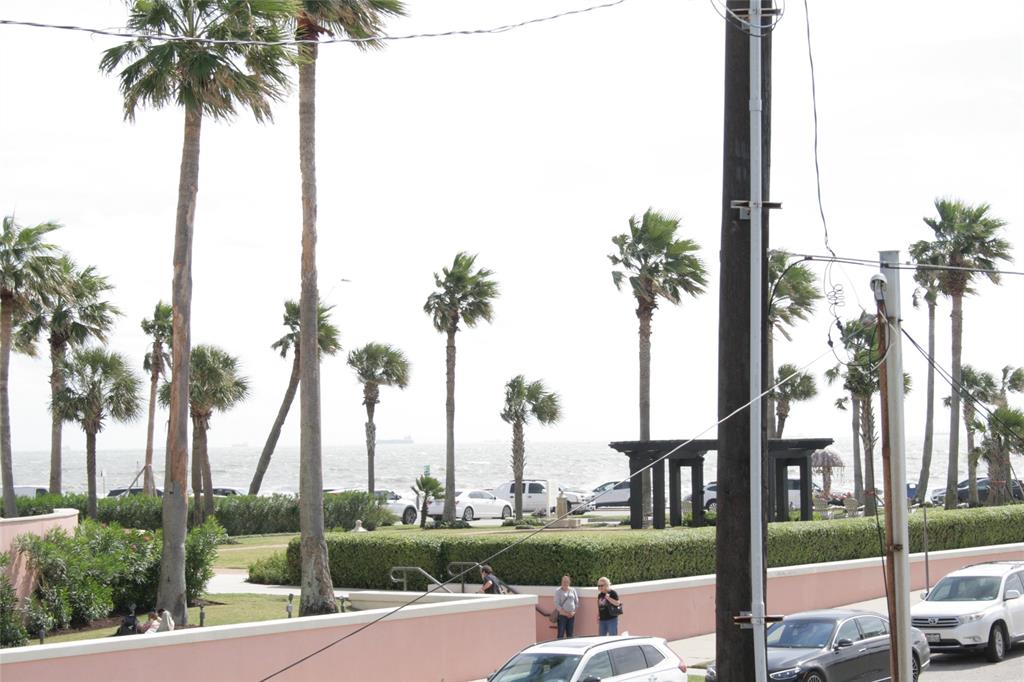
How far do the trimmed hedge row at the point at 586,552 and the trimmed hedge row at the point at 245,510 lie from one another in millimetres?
14115

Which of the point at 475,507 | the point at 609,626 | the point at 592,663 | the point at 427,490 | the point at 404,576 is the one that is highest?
the point at 427,490

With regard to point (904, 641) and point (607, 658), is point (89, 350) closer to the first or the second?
point (607, 658)

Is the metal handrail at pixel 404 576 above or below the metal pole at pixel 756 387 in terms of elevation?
below

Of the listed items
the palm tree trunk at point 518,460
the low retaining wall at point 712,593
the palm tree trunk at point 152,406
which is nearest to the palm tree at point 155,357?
the palm tree trunk at point 152,406

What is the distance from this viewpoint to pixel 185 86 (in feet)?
74.3

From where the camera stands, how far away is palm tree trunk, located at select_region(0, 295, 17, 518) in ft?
123

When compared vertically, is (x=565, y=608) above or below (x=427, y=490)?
below

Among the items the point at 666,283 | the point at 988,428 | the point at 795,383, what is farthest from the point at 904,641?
the point at 795,383

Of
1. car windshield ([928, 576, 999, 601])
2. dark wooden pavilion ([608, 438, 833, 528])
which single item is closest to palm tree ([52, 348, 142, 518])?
dark wooden pavilion ([608, 438, 833, 528])

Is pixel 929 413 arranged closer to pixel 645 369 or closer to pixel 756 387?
pixel 645 369

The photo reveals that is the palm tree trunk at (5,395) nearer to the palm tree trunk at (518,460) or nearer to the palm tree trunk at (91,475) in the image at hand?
the palm tree trunk at (91,475)

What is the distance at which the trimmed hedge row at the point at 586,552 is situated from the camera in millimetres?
23031

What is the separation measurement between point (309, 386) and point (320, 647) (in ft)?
23.4

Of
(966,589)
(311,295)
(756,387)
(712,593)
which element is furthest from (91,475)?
(756,387)
